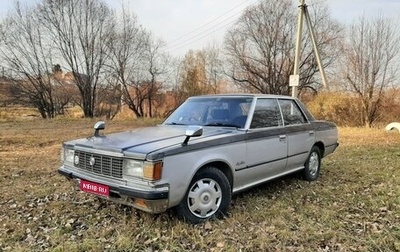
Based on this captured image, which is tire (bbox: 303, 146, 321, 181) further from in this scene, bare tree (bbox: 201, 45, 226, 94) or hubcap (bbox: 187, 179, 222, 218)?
bare tree (bbox: 201, 45, 226, 94)

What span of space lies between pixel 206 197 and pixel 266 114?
5.54 ft

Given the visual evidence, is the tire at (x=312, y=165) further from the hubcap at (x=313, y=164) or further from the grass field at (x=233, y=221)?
the grass field at (x=233, y=221)

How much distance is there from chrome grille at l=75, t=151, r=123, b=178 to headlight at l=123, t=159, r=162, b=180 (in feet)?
0.37

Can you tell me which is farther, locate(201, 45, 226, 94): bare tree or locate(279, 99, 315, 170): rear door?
locate(201, 45, 226, 94): bare tree

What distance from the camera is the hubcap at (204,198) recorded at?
3580 mm

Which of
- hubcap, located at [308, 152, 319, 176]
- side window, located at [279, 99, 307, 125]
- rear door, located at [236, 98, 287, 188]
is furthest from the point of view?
hubcap, located at [308, 152, 319, 176]

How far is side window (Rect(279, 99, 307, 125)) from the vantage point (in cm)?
511

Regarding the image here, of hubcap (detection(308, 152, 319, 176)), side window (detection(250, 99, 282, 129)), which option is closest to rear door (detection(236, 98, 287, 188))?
side window (detection(250, 99, 282, 129))

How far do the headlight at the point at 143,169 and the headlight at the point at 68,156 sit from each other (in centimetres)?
103

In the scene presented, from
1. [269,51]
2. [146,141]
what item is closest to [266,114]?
[146,141]

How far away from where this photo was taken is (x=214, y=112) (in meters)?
4.65

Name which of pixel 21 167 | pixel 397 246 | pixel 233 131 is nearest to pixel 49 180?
pixel 21 167

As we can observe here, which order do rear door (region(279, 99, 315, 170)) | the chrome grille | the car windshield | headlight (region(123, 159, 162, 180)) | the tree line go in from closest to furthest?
headlight (region(123, 159, 162, 180)), the chrome grille, the car windshield, rear door (region(279, 99, 315, 170)), the tree line

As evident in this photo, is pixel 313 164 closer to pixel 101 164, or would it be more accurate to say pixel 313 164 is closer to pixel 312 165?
pixel 312 165
